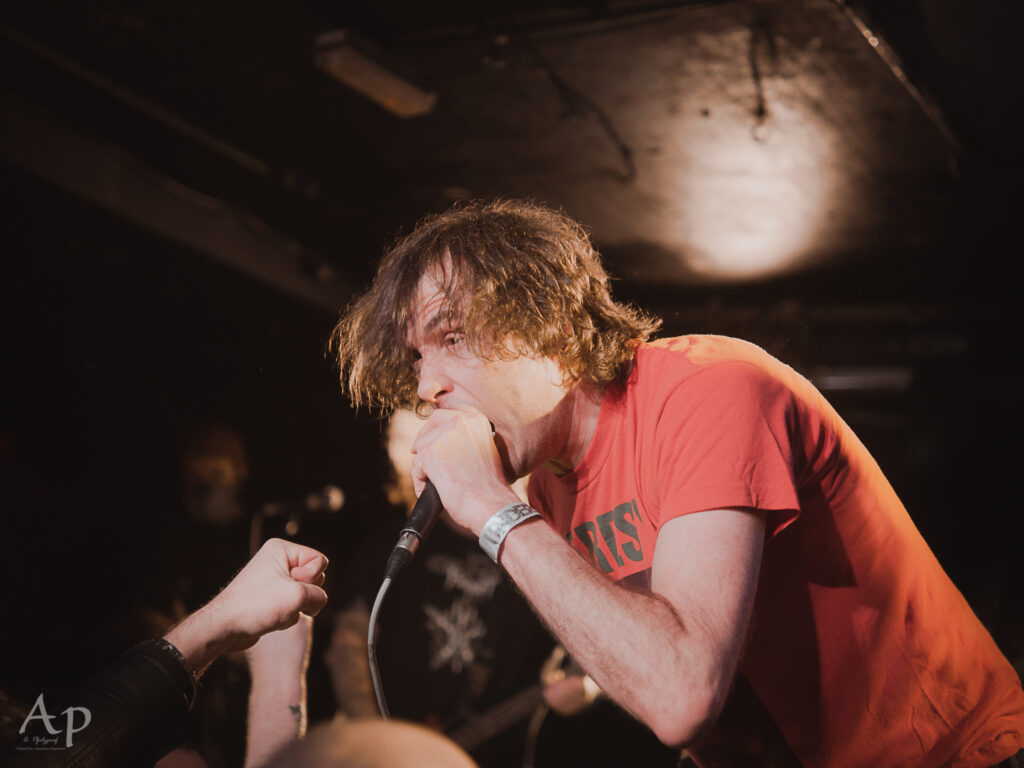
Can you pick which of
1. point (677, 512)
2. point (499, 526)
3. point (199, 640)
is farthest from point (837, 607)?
point (199, 640)

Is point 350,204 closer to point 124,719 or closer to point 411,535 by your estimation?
point 411,535

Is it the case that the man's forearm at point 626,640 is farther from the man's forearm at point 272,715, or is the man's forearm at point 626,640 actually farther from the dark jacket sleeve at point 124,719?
the man's forearm at point 272,715

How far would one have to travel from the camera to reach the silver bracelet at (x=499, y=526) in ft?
2.96

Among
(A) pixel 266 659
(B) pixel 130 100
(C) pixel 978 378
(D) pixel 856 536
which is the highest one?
(B) pixel 130 100

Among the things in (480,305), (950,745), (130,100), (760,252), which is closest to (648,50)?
(760,252)

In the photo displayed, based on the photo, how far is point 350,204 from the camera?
2.10 metres

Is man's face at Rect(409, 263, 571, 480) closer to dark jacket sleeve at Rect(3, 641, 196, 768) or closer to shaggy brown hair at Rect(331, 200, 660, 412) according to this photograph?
shaggy brown hair at Rect(331, 200, 660, 412)

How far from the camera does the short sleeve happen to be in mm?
877

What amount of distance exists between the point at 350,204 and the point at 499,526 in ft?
4.71

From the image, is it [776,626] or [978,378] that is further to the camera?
[978,378]

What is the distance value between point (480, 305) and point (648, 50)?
1.11m

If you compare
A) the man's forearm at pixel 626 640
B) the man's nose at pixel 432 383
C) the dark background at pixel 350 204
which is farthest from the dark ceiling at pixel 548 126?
the man's forearm at pixel 626 640

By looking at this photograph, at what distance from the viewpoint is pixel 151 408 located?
1.58m

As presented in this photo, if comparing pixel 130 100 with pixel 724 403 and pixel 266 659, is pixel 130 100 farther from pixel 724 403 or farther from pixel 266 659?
pixel 724 403
